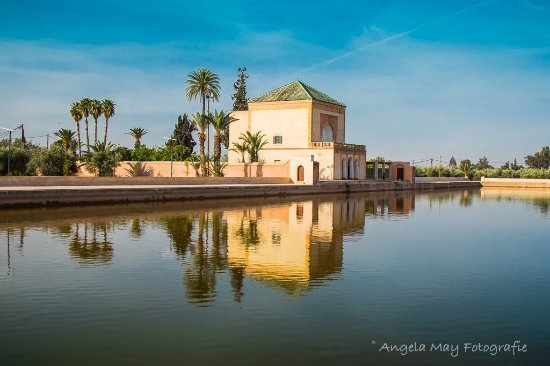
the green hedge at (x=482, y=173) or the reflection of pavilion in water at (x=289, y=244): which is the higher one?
the green hedge at (x=482, y=173)

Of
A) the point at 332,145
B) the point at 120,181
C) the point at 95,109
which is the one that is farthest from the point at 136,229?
the point at 95,109

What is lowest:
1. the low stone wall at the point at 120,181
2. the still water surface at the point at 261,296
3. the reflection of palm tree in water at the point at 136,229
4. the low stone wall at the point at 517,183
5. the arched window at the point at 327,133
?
the still water surface at the point at 261,296

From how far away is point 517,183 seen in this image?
7200 centimetres

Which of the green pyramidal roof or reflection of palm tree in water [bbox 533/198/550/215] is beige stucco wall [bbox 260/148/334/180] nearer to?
the green pyramidal roof

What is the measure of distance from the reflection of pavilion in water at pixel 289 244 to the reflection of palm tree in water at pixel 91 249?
109 inches

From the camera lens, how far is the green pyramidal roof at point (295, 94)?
50875 mm

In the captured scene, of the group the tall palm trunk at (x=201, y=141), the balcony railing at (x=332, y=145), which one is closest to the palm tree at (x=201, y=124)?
the tall palm trunk at (x=201, y=141)

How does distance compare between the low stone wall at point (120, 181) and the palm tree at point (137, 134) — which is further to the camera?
the palm tree at point (137, 134)

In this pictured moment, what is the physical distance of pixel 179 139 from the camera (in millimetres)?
70000

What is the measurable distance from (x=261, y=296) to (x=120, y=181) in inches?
1024

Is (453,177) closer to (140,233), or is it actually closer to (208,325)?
(140,233)

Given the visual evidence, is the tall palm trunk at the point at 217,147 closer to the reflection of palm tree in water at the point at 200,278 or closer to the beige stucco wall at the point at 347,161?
the beige stucco wall at the point at 347,161

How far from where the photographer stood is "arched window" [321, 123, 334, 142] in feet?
172

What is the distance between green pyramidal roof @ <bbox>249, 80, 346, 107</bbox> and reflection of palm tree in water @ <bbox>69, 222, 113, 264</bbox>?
119ft
